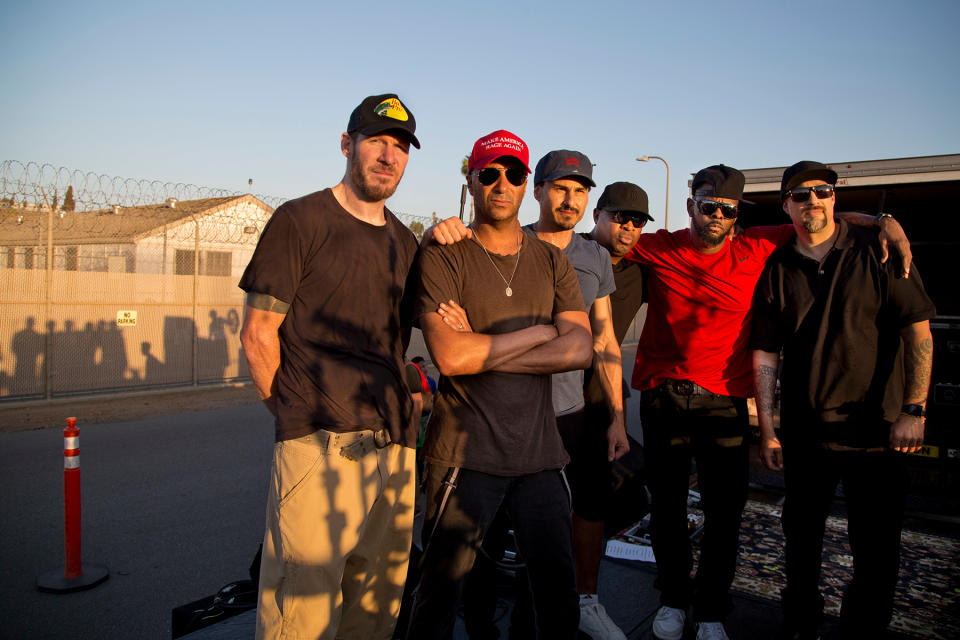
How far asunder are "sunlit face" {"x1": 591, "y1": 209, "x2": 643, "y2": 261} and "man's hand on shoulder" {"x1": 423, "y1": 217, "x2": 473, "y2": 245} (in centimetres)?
119

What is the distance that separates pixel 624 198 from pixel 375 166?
1630mm

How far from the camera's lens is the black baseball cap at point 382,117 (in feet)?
9.03

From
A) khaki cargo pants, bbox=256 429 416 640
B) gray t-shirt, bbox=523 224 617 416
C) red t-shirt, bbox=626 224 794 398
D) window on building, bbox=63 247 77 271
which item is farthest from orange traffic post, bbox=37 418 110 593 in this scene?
window on building, bbox=63 247 77 271

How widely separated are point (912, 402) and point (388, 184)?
2.65m

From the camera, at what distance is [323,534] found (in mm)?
2531

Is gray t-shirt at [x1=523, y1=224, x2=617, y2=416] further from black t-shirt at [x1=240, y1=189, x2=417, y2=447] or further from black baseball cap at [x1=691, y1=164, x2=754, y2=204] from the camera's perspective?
black t-shirt at [x1=240, y1=189, x2=417, y2=447]

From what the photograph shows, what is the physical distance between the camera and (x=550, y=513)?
2.68 meters

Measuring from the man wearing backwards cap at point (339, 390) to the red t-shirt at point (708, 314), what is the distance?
156 cm

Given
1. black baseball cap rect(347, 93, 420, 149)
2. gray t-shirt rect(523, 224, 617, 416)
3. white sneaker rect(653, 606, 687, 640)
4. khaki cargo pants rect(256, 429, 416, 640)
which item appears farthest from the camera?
white sneaker rect(653, 606, 687, 640)

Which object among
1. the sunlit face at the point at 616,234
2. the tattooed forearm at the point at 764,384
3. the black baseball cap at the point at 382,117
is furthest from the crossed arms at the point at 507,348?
the tattooed forearm at the point at 764,384

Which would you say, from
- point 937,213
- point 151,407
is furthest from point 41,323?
point 937,213

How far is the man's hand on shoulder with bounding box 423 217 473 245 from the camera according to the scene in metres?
2.87

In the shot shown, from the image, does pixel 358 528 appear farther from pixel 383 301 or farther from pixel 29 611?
pixel 29 611

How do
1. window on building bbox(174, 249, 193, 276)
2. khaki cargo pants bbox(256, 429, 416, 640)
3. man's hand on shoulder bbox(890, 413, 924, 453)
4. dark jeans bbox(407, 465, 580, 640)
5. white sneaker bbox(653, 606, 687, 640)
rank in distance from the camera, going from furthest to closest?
window on building bbox(174, 249, 193, 276)
white sneaker bbox(653, 606, 687, 640)
man's hand on shoulder bbox(890, 413, 924, 453)
dark jeans bbox(407, 465, 580, 640)
khaki cargo pants bbox(256, 429, 416, 640)
